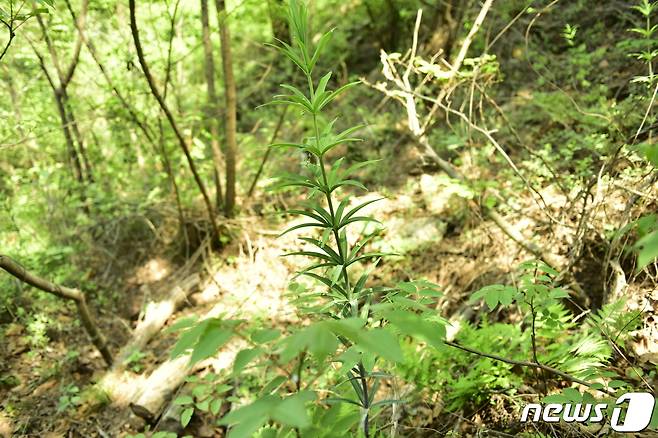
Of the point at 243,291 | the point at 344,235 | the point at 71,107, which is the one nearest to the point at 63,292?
the point at 243,291

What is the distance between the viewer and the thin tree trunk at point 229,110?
4.44 meters

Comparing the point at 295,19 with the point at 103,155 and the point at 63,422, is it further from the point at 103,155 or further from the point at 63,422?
the point at 103,155

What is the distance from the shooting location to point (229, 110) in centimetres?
470

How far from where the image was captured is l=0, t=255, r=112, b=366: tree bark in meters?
2.74

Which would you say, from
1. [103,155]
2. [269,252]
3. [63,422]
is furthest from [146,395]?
[103,155]

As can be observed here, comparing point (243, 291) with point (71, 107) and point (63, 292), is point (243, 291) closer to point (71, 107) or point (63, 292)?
A: point (63, 292)

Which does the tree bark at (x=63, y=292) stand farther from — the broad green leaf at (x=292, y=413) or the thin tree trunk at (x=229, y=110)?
the broad green leaf at (x=292, y=413)

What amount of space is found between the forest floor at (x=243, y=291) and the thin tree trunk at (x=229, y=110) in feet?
1.04

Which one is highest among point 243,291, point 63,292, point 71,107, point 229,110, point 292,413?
point 71,107

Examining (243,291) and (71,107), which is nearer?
(243,291)

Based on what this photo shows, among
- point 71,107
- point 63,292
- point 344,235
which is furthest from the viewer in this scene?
point 71,107

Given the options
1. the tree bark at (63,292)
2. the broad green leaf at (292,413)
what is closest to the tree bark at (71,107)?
the tree bark at (63,292)

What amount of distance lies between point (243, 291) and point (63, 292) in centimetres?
173

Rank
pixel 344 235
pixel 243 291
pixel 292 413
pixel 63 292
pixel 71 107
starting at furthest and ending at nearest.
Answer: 1. pixel 71 107
2. pixel 243 291
3. pixel 63 292
4. pixel 344 235
5. pixel 292 413
